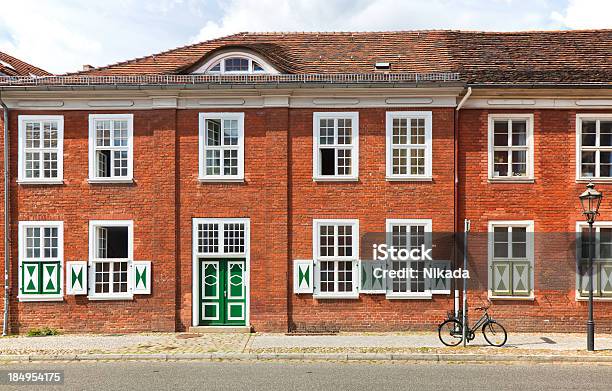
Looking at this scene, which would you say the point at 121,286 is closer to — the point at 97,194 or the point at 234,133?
the point at 97,194

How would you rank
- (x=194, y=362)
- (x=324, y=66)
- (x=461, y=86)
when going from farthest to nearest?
1. (x=324, y=66)
2. (x=461, y=86)
3. (x=194, y=362)

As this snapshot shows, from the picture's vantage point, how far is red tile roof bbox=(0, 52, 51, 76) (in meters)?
17.8

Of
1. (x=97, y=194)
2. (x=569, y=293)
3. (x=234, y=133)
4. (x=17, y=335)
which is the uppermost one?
(x=234, y=133)

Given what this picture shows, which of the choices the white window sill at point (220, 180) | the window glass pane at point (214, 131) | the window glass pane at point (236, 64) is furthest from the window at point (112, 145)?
the window glass pane at point (236, 64)

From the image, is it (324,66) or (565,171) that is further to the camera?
(324,66)

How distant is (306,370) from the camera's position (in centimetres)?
1169

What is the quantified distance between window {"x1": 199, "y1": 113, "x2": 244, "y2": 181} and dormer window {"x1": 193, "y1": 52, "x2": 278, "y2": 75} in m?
1.38

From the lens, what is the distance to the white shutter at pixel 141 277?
1569 centimetres

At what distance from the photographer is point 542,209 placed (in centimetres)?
1574

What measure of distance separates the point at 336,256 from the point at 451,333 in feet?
12.6

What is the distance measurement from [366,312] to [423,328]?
1.69 meters

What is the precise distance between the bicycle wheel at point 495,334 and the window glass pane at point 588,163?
5.43m

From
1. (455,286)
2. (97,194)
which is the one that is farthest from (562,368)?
(97,194)

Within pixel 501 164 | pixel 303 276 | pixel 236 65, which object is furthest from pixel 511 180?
pixel 236 65
